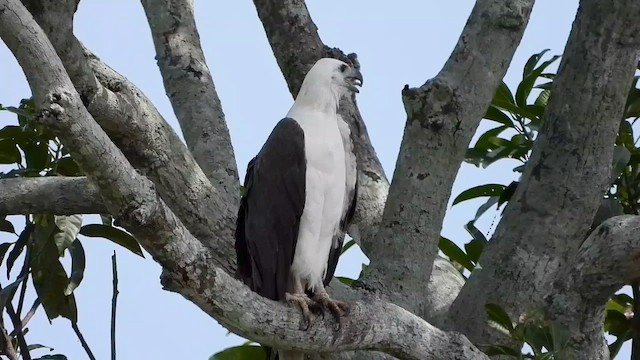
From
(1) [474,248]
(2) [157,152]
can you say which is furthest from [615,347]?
(2) [157,152]

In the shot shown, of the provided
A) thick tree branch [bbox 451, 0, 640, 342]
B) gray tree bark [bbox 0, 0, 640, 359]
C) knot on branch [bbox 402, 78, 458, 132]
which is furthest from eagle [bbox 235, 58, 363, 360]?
thick tree branch [bbox 451, 0, 640, 342]

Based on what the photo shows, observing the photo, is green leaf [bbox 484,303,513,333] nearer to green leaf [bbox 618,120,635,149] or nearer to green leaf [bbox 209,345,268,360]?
green leaf [bbox 209,345,268,360]

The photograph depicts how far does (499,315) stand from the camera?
4008 millimetres

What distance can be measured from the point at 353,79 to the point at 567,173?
3.46ft

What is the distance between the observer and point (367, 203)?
190 inches

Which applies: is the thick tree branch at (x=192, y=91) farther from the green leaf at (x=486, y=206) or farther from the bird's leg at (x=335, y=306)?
the green leaf at (x=486, y=206)

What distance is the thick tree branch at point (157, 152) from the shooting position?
4031 mm

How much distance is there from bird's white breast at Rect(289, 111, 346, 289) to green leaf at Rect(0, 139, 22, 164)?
4.17 feet

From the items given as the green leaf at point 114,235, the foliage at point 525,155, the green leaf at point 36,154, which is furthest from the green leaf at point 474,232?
the green leaf at point 36,154

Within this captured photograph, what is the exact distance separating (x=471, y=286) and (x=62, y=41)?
182 cm

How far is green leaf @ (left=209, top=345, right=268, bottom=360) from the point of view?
444 centimetres

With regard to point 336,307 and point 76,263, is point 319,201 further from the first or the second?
point 76,263

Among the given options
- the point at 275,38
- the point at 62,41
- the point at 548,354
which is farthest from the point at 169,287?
the point at 275,38

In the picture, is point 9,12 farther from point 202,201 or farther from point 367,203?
point 367,203
